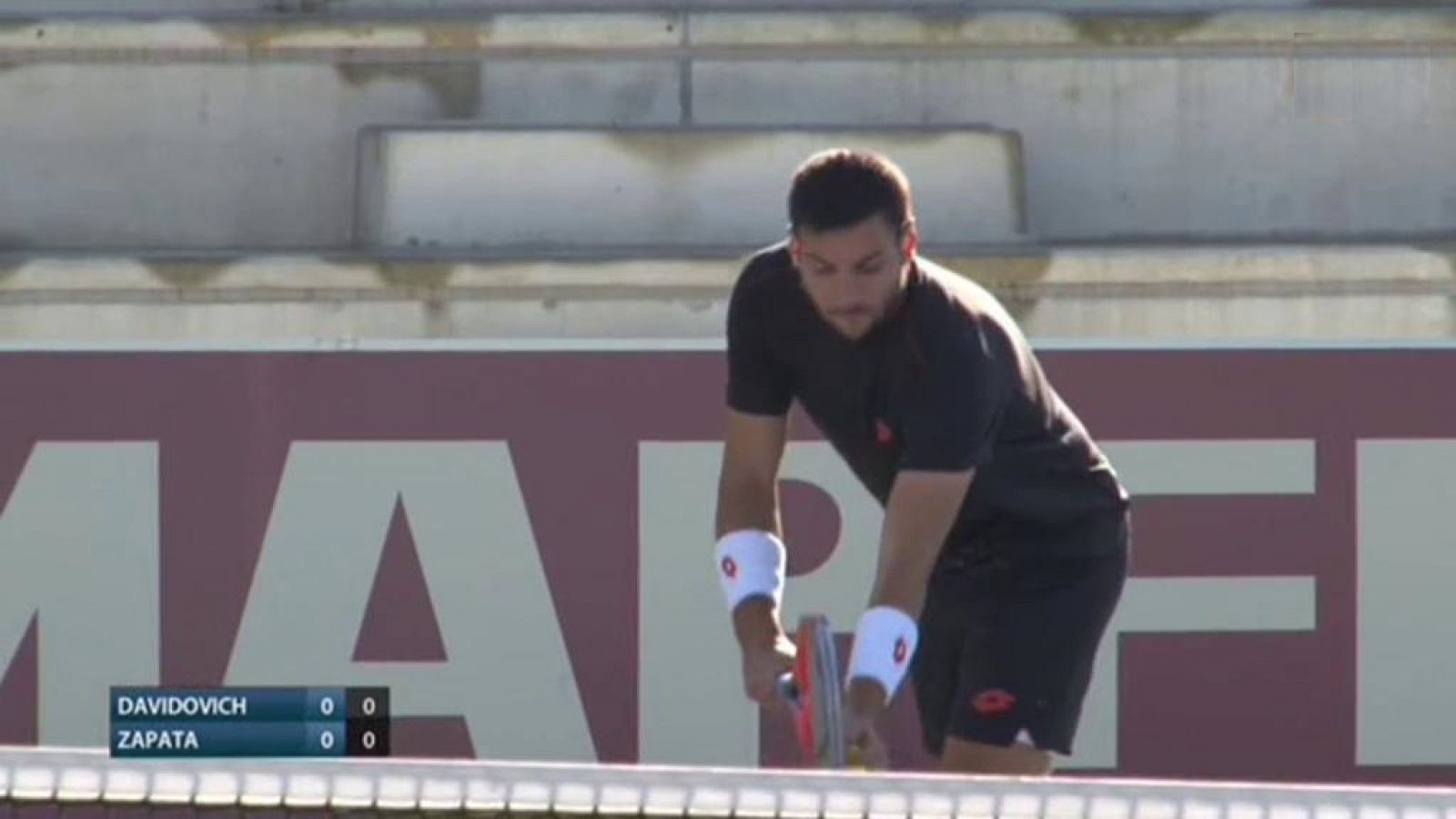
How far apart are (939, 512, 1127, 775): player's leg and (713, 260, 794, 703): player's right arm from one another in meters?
0.36

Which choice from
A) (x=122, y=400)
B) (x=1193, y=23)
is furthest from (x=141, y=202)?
(x=1193, y=23)

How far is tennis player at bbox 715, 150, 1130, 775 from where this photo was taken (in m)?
4.66

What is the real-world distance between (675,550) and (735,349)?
2.61m

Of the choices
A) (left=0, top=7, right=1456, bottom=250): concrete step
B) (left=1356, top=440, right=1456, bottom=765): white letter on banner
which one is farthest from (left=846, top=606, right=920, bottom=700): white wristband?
(left=0, top=7, right=1456, bottom=250): concrete step

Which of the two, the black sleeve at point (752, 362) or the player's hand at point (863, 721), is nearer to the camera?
the player's hand at point (863, 721)

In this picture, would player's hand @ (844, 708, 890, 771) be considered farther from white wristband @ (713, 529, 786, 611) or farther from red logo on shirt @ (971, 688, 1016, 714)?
red logo on shirt @ (971, 688, 1016, 714)

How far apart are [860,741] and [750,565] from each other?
1.54 feet

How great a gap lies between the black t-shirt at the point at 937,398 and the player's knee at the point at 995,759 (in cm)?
31

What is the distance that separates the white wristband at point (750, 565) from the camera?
494 cm

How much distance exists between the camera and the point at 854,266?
463cm

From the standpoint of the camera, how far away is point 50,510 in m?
7.57

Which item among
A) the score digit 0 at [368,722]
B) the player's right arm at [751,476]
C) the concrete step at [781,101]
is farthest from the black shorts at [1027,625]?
the concrete step at [781,101]

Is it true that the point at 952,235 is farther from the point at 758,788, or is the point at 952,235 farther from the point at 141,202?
the point at 758,788

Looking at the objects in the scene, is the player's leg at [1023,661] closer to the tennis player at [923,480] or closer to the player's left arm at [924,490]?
the tennis player at [923,480]
